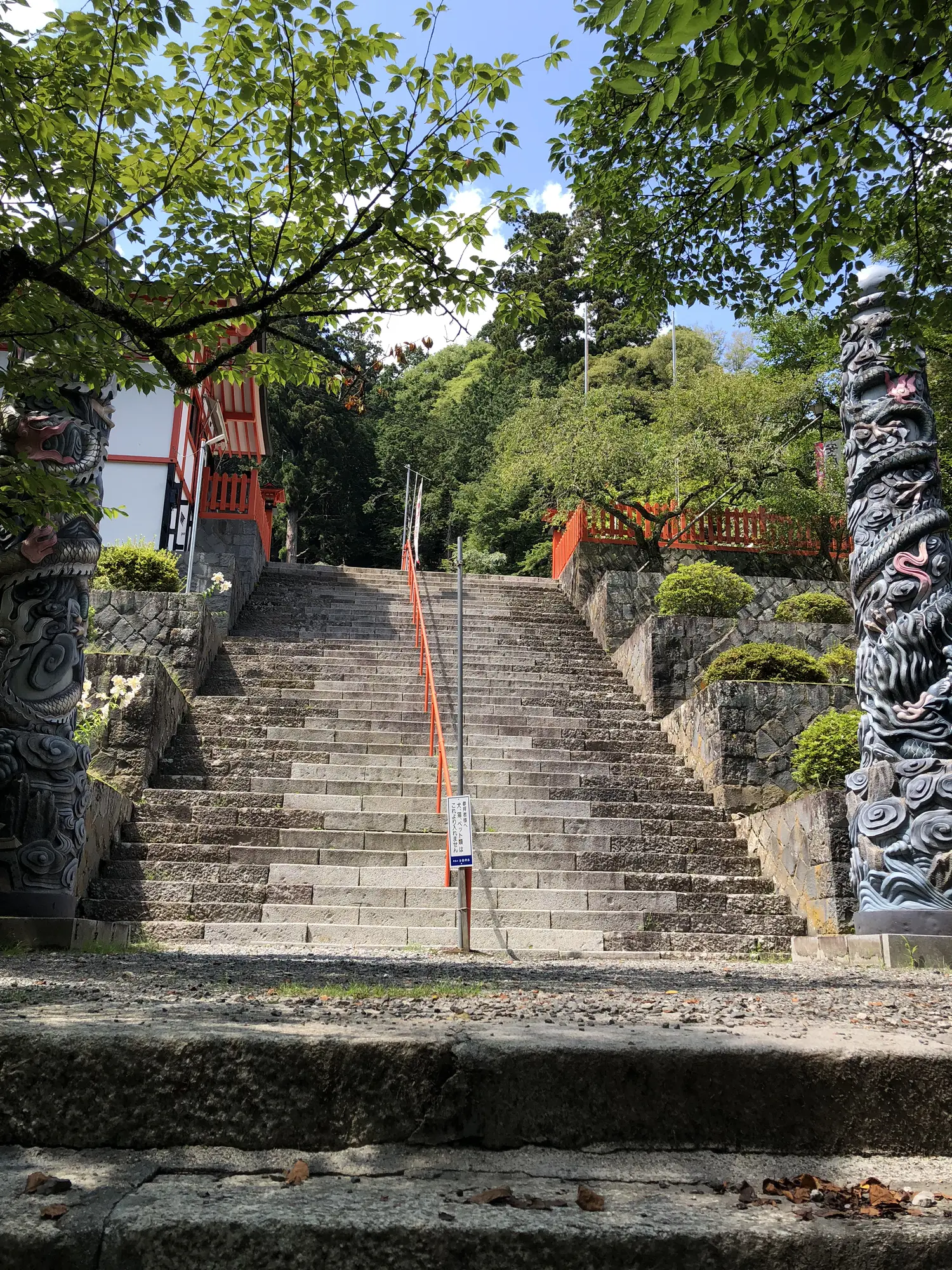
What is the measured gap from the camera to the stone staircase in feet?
23.2

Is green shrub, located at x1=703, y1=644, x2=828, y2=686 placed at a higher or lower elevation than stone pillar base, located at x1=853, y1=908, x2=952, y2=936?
higher

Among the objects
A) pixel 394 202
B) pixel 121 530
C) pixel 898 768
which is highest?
pixel 121 530

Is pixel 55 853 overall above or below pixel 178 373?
below

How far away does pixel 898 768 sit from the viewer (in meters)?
6.41

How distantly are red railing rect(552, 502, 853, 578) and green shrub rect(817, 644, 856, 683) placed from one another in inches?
243

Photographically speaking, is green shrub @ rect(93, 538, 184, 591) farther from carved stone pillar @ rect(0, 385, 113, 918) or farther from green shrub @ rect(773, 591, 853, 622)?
green shrub @ rect(773, 591, 853, 622)

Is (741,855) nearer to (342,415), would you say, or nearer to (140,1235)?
(140,1235)

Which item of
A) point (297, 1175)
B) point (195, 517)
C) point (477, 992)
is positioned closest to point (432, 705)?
point (195, 517)

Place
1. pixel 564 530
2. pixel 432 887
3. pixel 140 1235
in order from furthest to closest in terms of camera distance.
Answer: pixel 564 530 < pixel 432 887 < pixel 140 1235

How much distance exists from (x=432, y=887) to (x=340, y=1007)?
4838 millimetres

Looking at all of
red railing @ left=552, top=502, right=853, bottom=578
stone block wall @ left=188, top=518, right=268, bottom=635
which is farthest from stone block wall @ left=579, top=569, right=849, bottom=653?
stone block wall @ left=188, top=518, right=268, bottom=635

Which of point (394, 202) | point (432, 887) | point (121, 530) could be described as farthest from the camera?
point (121, 530)

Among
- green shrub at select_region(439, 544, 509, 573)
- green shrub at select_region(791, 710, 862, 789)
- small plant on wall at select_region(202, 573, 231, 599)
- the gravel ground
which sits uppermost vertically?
green shrub at select_region(439, 544, 509, 573)

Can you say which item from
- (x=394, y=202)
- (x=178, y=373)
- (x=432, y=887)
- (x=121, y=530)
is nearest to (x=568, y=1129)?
(x=178, y=373)
